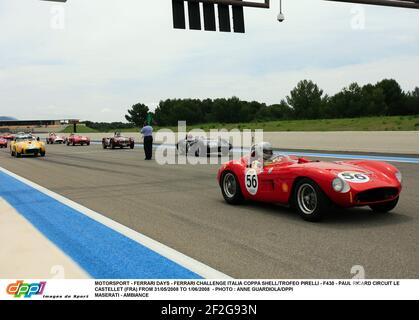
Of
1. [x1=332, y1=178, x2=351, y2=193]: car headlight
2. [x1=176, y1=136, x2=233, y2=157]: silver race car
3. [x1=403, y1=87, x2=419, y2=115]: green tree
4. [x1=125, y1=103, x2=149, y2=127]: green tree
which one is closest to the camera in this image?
[x1=332, y1=178, x2=351, y2=193]: car headlight

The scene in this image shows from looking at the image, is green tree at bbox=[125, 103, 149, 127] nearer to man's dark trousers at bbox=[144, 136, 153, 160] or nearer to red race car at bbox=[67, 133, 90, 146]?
red race car at bbox=[67, 133, 90, 146]

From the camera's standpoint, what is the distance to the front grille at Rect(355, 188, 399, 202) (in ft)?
19.1

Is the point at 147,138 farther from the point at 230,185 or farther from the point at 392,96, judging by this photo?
the point at 392,96

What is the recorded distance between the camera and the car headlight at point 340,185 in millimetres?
5758

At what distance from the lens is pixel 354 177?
19.5 ft

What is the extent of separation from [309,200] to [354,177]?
2.25ft

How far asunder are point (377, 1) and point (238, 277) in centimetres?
1214

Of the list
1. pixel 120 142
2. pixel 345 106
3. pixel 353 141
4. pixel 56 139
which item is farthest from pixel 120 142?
pixel 345 106

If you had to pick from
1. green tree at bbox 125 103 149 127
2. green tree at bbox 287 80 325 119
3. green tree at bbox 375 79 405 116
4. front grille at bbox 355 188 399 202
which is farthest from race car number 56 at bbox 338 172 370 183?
green tree at bbox 125 103 149 127

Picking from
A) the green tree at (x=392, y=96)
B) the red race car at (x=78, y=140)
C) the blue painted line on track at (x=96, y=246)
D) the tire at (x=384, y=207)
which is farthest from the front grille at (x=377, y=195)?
the green tree at (x=392, y=96)

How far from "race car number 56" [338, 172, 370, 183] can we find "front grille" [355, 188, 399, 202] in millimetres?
171

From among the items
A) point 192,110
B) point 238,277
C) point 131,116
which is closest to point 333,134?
point 238,277

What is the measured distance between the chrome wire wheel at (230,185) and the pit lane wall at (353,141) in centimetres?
1336

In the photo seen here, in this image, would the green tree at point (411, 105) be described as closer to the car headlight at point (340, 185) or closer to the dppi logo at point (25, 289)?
the car headlight at point (340, 185)
